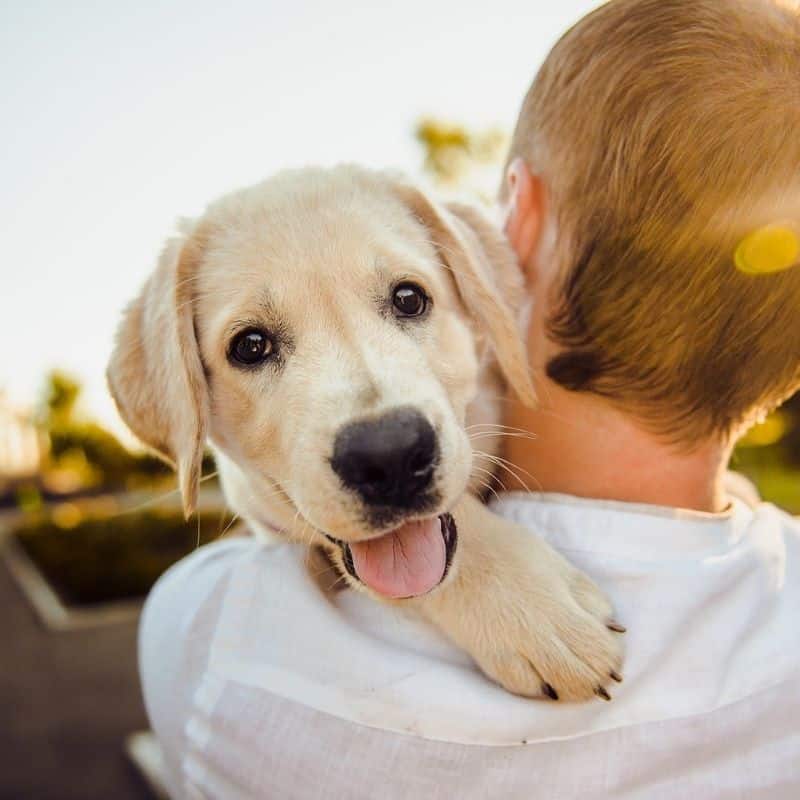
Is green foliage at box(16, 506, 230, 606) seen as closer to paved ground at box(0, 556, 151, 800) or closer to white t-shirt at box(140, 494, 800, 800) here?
paved ground at box(0, 556, 151, 800)

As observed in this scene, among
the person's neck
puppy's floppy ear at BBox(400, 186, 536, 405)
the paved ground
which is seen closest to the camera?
the person's neck

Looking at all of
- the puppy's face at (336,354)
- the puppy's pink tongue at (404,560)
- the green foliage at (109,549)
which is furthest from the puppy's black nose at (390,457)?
the green foliage at (109,549)

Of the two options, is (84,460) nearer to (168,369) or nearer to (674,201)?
(168,369)

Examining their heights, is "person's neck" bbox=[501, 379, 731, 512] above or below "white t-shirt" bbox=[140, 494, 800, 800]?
above

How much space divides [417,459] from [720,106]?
40.7 inches

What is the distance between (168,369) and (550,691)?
1419 mm

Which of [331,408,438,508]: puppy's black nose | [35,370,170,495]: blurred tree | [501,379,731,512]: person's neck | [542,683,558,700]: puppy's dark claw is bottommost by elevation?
[35,370,170,495]: blurred tree

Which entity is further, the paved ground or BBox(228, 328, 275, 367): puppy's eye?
the paved ground

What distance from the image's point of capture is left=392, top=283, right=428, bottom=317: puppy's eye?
2557 millimetres

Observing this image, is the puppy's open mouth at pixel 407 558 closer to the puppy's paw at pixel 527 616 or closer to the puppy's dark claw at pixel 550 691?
the puppy's paw at pixel 527 616

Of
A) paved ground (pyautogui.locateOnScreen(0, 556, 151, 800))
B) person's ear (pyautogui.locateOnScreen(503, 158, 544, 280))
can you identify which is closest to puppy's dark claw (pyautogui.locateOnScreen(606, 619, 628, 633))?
person's ear (pyautogui.locateOnScreen(503, 158, 544, 280))

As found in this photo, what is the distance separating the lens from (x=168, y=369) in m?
2.60

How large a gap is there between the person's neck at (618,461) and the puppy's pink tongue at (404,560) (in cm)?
38

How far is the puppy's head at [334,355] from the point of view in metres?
2.10
